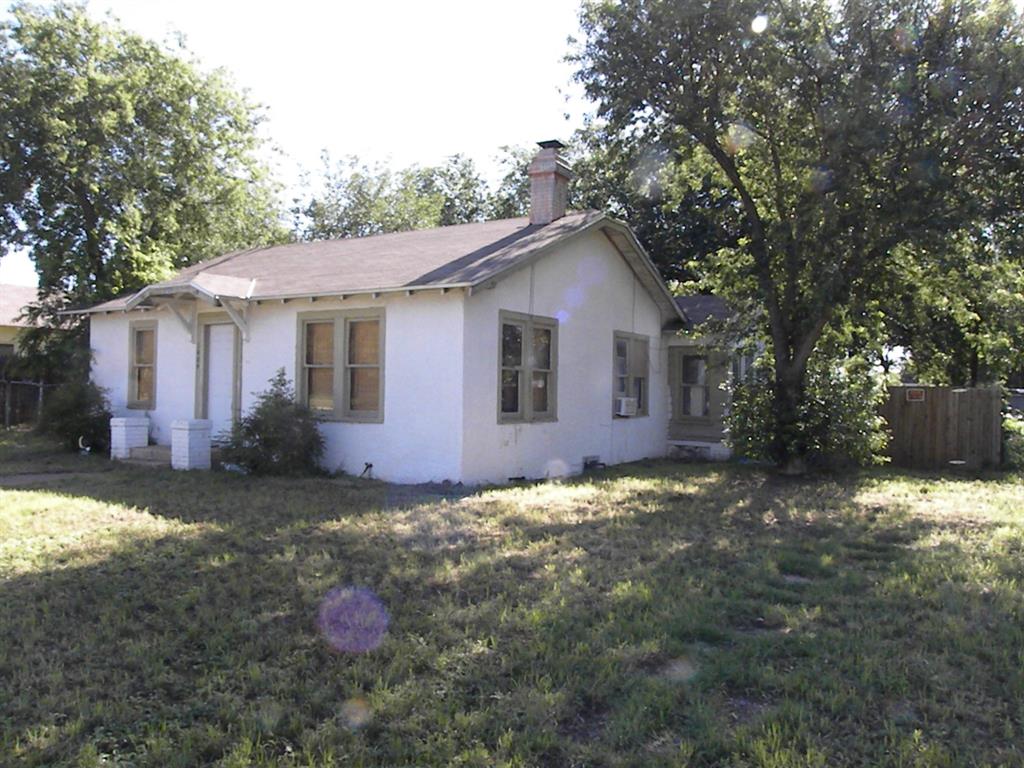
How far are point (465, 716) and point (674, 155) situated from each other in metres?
11.7

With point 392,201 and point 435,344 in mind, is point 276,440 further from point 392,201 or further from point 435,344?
point 392,201

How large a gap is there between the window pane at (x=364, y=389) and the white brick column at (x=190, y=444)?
241 cm

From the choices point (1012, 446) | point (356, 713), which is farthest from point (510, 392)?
point (1012, 446)

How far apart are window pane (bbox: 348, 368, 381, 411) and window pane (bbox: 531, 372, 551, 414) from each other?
2467 millimetres

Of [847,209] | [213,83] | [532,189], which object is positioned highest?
[213,83]

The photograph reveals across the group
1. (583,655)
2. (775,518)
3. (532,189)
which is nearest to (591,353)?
(532,189)

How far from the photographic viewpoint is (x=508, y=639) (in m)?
4.97

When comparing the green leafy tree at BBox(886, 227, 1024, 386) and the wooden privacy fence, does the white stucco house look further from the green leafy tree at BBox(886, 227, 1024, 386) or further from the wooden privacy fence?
the wooden privacy fence

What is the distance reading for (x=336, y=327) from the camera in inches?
479

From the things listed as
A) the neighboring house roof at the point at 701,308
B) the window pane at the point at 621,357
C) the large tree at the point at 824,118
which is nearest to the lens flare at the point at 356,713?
the large tree at the point at 824,118

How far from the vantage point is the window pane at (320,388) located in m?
12.4

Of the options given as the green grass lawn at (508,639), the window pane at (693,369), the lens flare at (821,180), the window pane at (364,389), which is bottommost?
the green grass lawn at (508,639)

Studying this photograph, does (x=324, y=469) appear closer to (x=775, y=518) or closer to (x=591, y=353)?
(x=591, y=353)

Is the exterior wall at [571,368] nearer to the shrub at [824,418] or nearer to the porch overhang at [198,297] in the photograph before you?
the shrub at [824,418]
